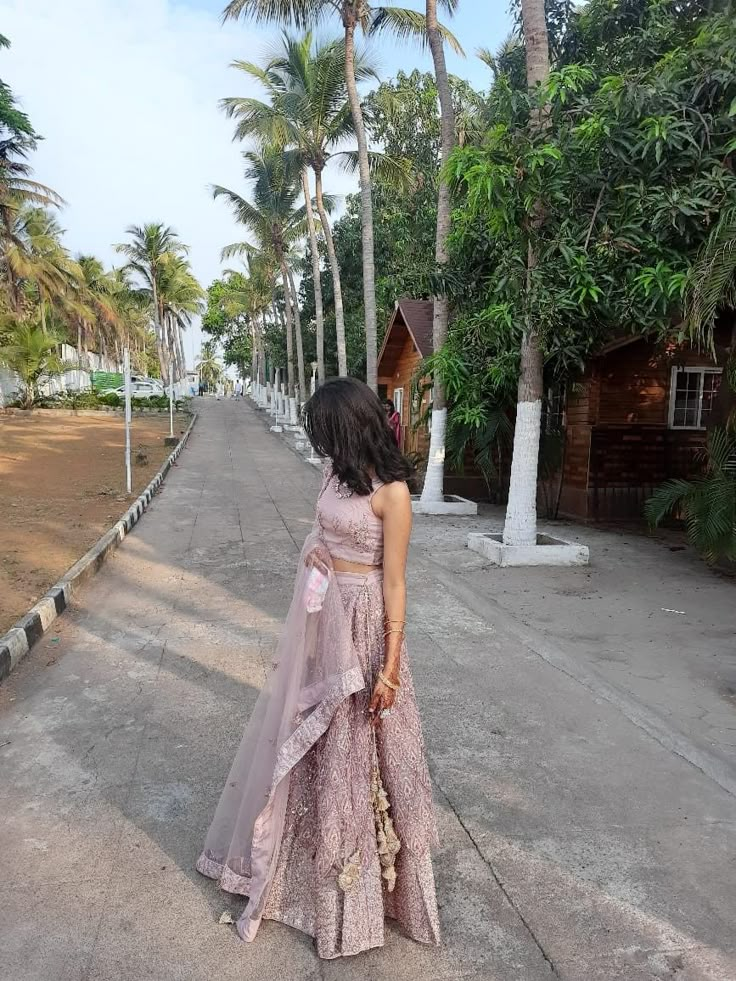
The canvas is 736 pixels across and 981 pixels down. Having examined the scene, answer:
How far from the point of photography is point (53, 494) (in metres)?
12.5

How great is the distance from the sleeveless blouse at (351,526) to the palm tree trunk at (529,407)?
19.3 ft

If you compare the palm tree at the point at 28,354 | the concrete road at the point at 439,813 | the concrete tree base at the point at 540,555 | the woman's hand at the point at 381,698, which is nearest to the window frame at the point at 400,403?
the concrete tree base at the point at 540,555

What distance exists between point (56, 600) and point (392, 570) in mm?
4705

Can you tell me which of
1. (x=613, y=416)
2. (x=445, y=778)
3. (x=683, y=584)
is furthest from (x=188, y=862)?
(x=613, y=416)

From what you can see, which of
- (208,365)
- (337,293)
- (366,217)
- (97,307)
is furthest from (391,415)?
(208,365)

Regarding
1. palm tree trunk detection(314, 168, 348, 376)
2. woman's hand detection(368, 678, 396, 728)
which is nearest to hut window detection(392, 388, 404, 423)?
palm tree trunk detection(314, 168, 348, 376)

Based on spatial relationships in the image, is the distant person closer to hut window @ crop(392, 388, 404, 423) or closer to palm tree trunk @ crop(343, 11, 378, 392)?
palm tree trunk @ crop(343, 11, 378, 392)

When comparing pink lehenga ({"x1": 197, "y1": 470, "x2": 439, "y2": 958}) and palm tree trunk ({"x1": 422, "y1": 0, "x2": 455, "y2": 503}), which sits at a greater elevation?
palm tree trunk ({"x1": 422, "y1": 0, "x2": 455, "y2": 503})

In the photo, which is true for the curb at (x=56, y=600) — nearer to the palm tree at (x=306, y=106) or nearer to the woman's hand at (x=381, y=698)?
the woman's hand at (x=381, y=698)

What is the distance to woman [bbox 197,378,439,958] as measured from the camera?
2.28 metres

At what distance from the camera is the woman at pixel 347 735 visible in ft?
7.47

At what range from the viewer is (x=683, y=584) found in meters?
7.38

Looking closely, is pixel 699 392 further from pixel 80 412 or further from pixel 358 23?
pixel 80 412

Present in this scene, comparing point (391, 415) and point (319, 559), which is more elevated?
point (391, 415)
